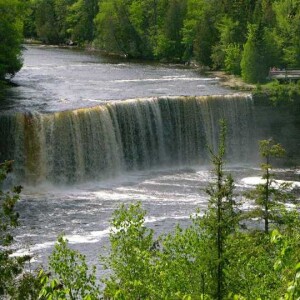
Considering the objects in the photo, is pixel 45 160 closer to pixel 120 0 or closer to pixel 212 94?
pixel 212 94

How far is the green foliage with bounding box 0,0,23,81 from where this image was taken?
47.2m

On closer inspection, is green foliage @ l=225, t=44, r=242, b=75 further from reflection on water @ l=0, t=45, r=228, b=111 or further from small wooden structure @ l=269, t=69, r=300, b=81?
small wooden structure @ l=269, t=69, r=300, b=81

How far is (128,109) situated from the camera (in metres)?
40.8

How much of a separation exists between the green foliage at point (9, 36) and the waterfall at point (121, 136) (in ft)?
32.9

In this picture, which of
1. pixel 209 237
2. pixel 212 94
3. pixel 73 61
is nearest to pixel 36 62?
pixel 73 61

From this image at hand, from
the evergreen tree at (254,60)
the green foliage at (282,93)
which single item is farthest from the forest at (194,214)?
the green foliage at (282,93)

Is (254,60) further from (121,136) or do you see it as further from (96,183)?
(96,183)

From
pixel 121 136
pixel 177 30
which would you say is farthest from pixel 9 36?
pixel 177 30

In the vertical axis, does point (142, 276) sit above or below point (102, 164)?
above

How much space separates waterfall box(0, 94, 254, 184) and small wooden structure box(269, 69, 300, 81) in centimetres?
744

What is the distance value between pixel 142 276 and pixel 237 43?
1901 inches

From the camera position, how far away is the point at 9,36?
1882 inches

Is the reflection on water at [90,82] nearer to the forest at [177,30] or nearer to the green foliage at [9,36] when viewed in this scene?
the green foliage at [9,36]

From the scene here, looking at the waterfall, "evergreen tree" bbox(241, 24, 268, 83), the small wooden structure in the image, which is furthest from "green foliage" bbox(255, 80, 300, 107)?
"evergreen tree" bbox(241, 24, 268, 83)
